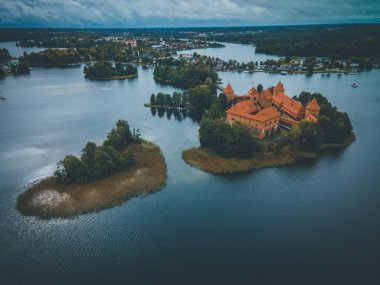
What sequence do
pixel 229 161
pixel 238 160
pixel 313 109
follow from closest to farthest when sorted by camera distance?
pixel 229 161 → pixel 238 160 → pixel 313 109

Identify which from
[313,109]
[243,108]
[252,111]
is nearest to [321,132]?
[313,109]

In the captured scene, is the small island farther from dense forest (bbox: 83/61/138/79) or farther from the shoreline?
dense forest (bbox: 83/61/138/79)

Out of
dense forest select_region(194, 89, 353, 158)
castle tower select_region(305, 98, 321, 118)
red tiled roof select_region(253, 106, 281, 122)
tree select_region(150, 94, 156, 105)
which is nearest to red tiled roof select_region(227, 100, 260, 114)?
red tiled roof select_region(253, 106, 281, 122)

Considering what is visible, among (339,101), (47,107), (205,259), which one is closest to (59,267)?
(205,259)

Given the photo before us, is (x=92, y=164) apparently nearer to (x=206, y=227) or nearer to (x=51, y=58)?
(x=206, y=227)

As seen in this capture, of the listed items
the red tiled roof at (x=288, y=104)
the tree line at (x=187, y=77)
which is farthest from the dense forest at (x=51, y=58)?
the red tiled roof at (x=288, y=104)

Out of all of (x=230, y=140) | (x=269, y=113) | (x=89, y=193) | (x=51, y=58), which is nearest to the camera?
(x=89, y=193)

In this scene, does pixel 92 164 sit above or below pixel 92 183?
above

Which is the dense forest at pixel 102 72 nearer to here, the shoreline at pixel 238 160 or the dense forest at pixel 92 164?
the shoreline at pixel 238 160
